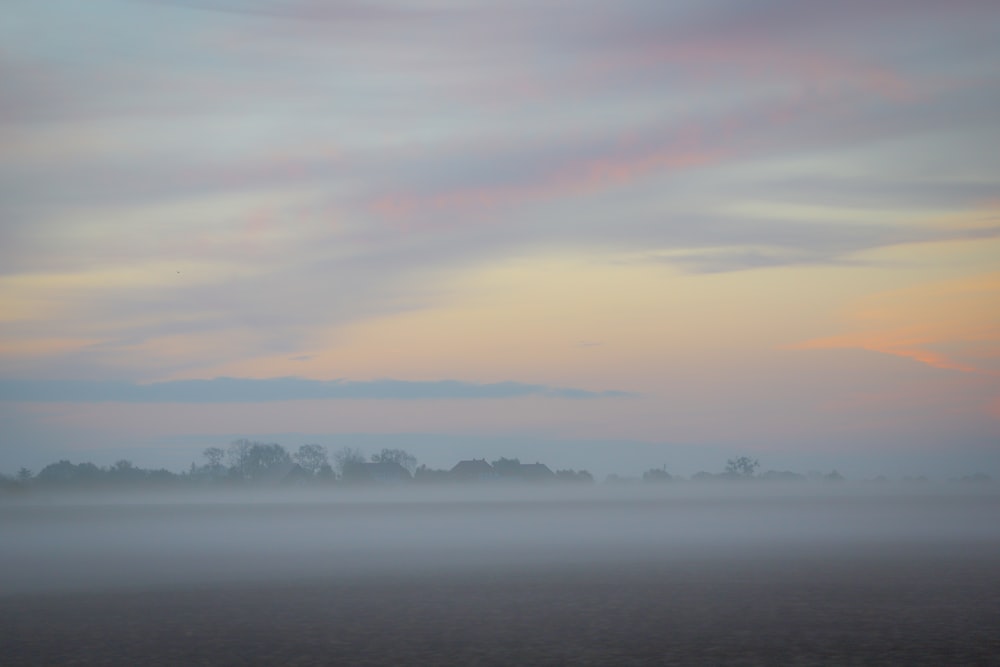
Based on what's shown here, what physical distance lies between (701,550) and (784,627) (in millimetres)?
29525

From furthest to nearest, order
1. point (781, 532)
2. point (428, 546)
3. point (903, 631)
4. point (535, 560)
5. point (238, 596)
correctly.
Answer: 1. point (781, 532)
2. point (428, 546)
3. point (535, 560)
4. point (238, 596)
5. point (903, 631)

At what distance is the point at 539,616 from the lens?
87.0ft

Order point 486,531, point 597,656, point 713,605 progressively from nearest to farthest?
point 597,656
point 713,605
point 486,531

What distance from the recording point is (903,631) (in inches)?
899

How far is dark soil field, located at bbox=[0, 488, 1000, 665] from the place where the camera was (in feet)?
68.5

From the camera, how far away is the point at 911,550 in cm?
4959

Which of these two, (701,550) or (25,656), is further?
(701,550)

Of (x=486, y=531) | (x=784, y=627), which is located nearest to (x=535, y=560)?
(x=784, y=627)

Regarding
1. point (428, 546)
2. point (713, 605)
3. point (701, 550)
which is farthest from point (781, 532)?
point (713, 605)

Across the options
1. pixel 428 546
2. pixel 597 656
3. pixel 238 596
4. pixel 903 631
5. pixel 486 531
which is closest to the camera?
pixel 597 656

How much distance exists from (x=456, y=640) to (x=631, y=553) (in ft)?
95.1

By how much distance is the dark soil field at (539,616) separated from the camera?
20.9 m

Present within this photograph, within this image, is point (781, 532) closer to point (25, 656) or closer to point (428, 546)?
point (428, 546)

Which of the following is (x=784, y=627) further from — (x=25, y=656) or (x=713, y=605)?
(x=25, y=656)
